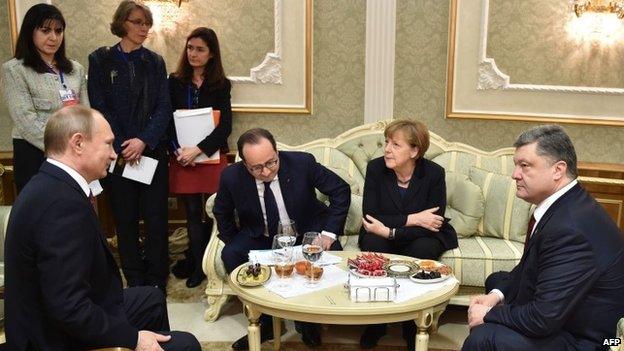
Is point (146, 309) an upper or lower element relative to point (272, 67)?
lower

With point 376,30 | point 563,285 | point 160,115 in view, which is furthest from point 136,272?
point 563,285

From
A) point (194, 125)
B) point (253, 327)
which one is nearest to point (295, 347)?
point (253, 327)

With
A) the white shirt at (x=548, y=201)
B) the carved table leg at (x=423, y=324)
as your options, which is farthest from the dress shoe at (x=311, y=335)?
the white shirt at (x=548, y=201)

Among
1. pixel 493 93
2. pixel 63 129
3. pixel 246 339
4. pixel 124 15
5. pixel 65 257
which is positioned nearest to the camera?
pixel 65 257

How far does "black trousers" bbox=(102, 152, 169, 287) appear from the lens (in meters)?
3.75

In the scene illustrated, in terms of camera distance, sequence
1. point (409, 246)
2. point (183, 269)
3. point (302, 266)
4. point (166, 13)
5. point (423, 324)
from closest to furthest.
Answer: point (423, 324)
point (302, 266)
point (409, 246)
point (183, 269)
point (166, 13)

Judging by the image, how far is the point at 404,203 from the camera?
11.2 feet

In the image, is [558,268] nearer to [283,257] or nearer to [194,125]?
[283,257]

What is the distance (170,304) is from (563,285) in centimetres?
246

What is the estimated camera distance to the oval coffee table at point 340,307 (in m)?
2.49

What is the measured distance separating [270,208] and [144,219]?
97 centimetres

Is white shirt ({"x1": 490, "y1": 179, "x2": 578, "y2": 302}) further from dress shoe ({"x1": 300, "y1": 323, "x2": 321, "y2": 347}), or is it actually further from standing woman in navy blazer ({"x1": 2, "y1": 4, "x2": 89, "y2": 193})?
standing woman in navy blazer ({"x1": 2, "y1": 4, "x2": 89, "y2": 193})

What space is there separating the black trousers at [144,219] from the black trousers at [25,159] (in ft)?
1.33

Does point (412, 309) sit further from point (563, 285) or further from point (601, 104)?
point (601, 104)
